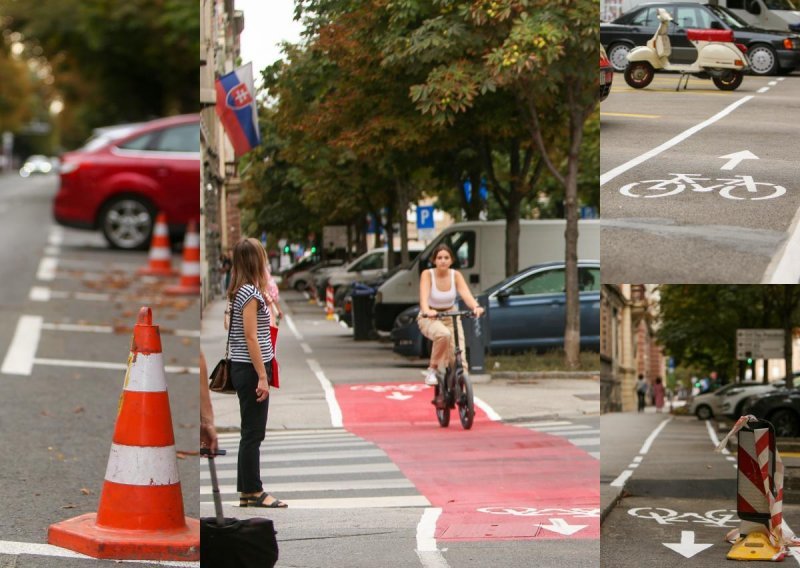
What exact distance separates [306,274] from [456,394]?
2.29ft

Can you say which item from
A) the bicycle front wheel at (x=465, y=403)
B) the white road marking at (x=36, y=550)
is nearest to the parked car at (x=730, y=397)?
the bicycle front wheel at (x=465, y=403)

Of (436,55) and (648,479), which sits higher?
(436,55)

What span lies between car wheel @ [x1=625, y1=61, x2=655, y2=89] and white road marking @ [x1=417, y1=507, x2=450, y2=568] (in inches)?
61.7

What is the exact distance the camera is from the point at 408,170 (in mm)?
5340

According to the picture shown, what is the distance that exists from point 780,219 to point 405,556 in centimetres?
162

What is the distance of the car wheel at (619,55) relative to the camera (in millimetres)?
4820

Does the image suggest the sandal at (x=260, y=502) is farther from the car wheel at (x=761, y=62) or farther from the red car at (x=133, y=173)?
the red car at (x=133, y=173)

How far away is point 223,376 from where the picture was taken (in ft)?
15.5

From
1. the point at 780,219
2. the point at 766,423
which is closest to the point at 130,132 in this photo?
the point at 766,423

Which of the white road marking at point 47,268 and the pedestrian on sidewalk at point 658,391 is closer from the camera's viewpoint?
the pedestrian on sidewalk at point 658,391

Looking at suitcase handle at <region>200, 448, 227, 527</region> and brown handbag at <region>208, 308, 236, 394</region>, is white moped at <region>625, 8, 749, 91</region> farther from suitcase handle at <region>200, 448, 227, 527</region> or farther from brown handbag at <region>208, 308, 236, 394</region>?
suitcase handle at <region>200, 448, 227, 527</region>

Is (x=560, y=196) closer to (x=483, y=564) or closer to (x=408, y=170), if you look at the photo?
(x=408, y=170)

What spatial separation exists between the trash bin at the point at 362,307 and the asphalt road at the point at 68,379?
71.7 inches

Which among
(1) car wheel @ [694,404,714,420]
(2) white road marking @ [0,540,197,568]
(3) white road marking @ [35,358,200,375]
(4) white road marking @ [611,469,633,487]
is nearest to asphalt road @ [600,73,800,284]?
(2) white road marking @ [0,540,197,568]
